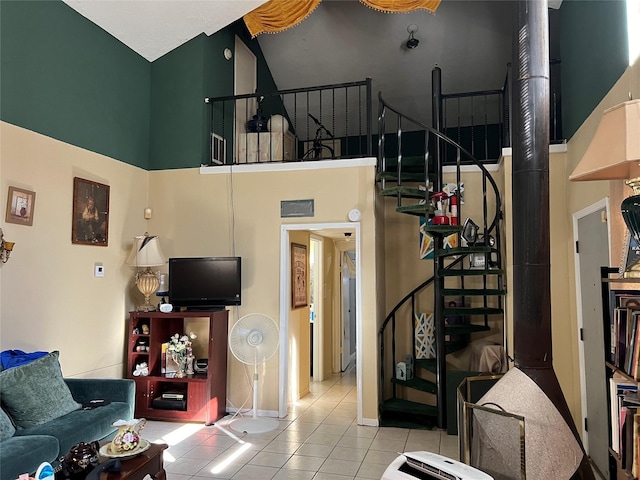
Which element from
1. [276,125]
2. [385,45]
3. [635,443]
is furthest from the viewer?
[385,45]

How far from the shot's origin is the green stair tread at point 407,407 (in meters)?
4.62

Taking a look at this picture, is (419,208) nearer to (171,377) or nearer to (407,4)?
(407,4)

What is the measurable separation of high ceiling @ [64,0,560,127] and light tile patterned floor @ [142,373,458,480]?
4187 mm

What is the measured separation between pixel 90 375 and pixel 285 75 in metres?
5.11

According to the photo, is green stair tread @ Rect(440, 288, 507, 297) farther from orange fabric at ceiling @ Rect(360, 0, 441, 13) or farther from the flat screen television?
orange fabric at ceiling @ Rect(360, 0, 441, 13)

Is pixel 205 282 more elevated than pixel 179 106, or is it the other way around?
pixel 179 106

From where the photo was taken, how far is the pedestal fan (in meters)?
4.53

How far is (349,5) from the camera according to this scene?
627cm

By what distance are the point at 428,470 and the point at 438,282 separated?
2867 millimetres

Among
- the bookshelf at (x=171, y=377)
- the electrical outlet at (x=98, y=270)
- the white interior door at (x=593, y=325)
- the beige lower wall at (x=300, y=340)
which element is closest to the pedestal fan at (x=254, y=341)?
the bookshelf at (x=171, y=377)

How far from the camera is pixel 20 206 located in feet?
12.2

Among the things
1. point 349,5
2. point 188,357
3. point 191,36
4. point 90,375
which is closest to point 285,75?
point 349,5

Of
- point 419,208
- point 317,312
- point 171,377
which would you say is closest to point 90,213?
point 171,377

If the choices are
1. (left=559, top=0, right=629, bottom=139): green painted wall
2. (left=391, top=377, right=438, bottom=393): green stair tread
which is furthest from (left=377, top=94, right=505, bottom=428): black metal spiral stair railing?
(left=559, top=0, right=629, bottom=139): green painted wall
